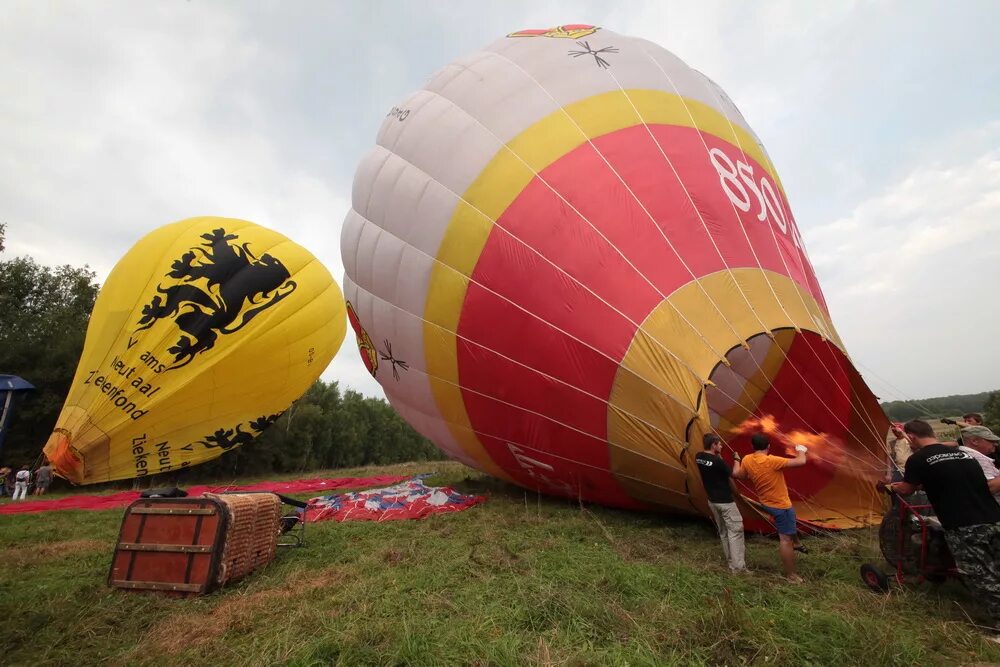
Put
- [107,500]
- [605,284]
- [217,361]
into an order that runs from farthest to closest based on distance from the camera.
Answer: [107,500] < [217,361] < [605,284]

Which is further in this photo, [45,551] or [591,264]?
[45,551]

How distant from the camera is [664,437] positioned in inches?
167

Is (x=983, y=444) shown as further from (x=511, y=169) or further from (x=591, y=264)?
(x=511, y=169)

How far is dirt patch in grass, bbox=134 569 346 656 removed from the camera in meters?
2.99

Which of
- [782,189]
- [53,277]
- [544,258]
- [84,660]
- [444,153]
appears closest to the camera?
[84,660]

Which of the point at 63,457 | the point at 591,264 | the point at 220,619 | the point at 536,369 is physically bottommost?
the point at 220,619

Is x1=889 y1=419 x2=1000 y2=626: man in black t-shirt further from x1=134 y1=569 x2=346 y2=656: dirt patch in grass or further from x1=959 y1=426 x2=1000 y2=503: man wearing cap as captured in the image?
x1=134 y1=569 x2=346 y2=656: dirt patch in grass

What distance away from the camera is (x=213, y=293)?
909cm

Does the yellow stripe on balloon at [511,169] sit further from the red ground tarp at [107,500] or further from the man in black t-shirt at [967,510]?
the red ground tarp at [107,500]

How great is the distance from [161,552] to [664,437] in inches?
154

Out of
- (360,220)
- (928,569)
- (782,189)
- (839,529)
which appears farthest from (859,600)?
(360,220)

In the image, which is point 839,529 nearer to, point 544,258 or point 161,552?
point 544,258

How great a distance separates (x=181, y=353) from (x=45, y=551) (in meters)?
4.06

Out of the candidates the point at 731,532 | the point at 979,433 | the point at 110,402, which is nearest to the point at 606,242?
the point at 731,532
